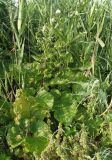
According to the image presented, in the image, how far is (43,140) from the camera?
2406 millimetres

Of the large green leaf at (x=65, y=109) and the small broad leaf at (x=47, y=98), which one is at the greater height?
the small broad leaf at (x=47, y=98)

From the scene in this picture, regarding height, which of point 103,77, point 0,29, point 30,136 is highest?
point 0,29

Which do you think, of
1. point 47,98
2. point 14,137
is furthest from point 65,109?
point 14,137

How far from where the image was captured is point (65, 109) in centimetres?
257

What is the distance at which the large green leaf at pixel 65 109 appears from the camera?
2.52m

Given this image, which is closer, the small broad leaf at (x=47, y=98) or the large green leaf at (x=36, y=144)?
the large green leaf at (x=36, y=144)

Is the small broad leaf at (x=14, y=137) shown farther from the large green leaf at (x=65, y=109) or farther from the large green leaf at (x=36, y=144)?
the large green leaf at (x=65, y=109)

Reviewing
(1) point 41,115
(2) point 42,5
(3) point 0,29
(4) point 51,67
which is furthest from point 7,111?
(2) point 42,5

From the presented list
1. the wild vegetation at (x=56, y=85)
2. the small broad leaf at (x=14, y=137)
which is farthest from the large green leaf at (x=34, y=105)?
the small broad leaf at (x=14, y=137)

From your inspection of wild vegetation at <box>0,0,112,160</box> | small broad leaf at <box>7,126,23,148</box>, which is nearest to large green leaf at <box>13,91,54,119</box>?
wild vegetation at <box>0,0,112,160</box>

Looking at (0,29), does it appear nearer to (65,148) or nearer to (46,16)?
(46,16)

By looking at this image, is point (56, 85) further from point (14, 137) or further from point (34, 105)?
point (14, 137)

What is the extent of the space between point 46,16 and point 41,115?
0.78 metres

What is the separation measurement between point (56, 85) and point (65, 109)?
0.25 meters
